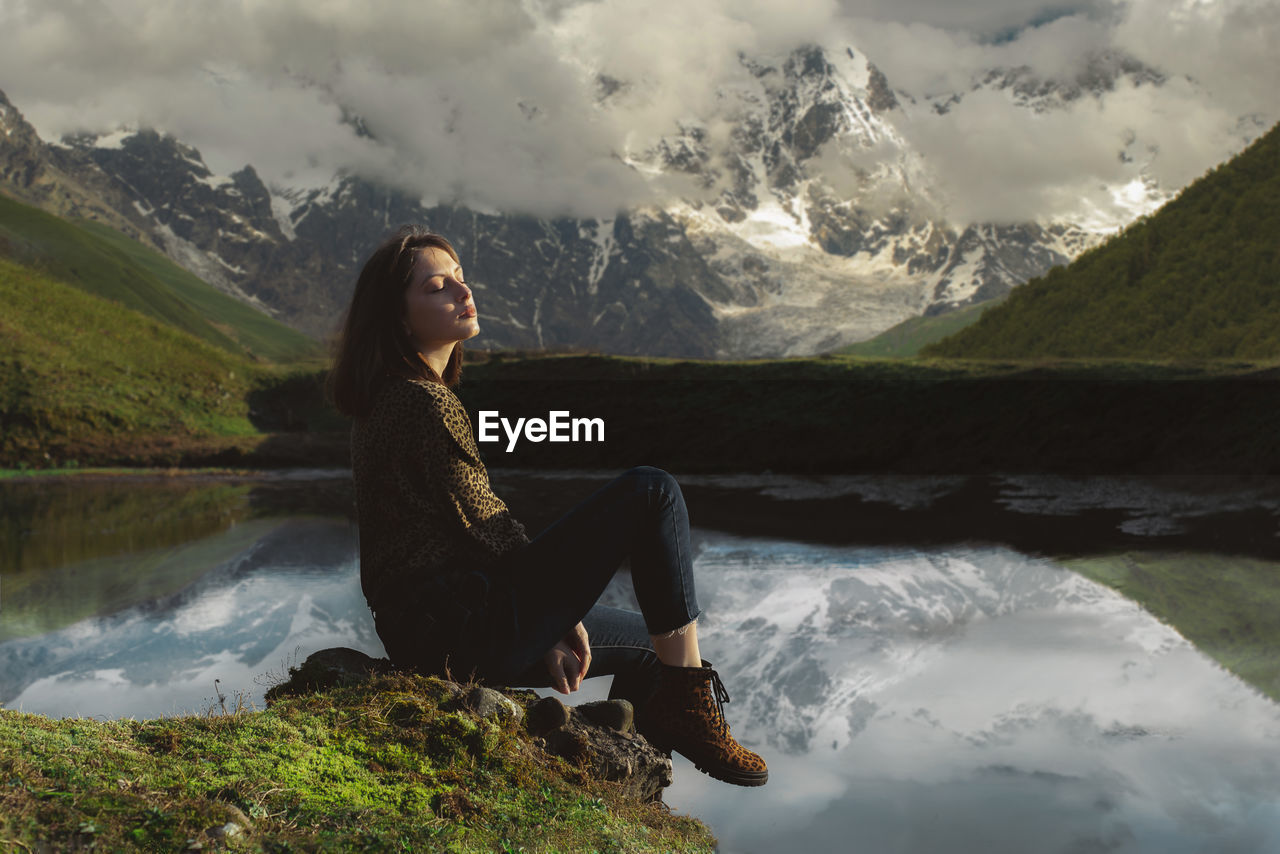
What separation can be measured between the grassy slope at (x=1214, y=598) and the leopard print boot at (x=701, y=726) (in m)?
4.79

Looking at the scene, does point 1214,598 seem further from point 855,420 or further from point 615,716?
point 855,420

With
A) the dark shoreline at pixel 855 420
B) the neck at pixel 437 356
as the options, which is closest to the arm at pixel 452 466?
the neck at pixel 437 356

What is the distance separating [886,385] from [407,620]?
16.9m

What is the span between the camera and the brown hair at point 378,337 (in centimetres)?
404

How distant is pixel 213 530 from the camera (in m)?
13.1

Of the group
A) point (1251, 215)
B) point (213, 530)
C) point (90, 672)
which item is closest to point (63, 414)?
point (213, 530)

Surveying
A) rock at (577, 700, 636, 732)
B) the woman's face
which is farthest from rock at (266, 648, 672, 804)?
the woman's face

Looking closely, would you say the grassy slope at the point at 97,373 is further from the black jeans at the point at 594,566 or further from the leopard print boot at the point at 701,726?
the leopard print boot at the point at 701,726

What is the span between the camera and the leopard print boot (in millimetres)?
4266

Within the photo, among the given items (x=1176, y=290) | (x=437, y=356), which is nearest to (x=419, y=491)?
(x=437, y=356)

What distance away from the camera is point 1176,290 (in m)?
30.2

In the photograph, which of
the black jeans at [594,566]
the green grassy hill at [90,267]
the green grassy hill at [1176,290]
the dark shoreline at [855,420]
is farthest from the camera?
the green grassy hill at [90,267]

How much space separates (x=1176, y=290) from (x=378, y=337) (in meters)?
32.3

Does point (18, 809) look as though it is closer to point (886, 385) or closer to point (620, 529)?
point (620, 529)
